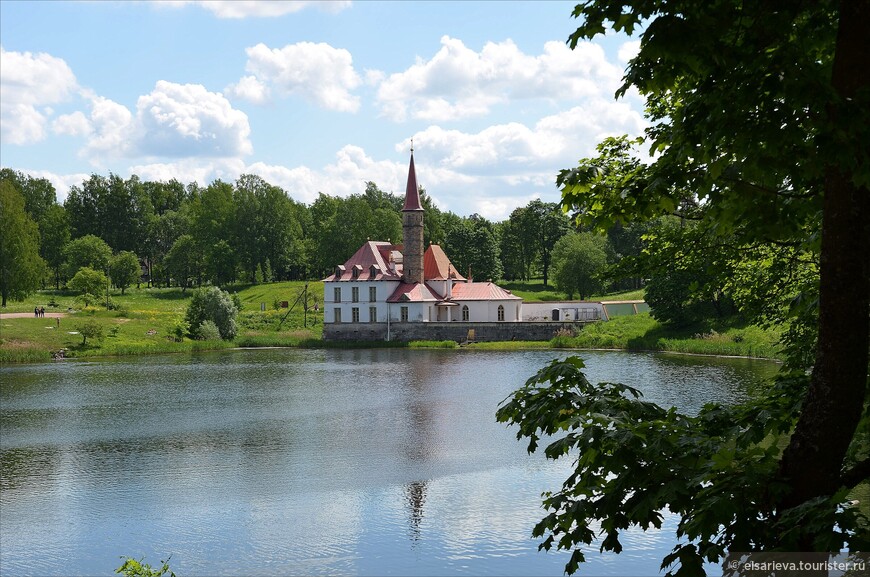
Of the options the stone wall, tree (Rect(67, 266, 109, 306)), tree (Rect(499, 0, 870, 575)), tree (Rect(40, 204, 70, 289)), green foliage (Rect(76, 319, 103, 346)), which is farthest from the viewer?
tree (Rect(40, 204, 70, 289))

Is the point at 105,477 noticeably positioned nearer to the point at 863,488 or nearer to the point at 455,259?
the point at 863,488

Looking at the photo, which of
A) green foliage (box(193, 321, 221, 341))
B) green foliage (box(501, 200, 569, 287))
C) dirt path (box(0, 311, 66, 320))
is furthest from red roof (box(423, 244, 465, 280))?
dirt path (box(0, 311, 66, 320))

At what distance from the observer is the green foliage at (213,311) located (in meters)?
62.8

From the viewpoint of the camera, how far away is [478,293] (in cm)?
6644

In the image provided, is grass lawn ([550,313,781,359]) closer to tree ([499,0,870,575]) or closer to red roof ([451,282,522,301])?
red roof ([451,282,522,301])

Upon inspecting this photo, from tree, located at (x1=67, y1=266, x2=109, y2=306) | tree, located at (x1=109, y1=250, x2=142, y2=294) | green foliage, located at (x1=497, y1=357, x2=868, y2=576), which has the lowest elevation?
green foliage, located at (x1=497, y1=357, x2=868, y2=576)

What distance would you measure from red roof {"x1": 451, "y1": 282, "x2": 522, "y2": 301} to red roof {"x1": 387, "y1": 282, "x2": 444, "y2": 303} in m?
1.53

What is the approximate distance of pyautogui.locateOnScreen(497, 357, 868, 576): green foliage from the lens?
4.84 m

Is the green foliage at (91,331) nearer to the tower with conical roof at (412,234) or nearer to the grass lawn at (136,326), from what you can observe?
the grass lawn at (136,326)

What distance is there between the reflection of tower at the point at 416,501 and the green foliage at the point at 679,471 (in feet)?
31.1

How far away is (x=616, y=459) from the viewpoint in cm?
555

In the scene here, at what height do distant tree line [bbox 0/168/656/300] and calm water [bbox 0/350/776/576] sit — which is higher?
distant tree line [bbox 0/168/656/300]

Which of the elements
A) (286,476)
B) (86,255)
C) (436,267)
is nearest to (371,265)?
Answer: (436,267)

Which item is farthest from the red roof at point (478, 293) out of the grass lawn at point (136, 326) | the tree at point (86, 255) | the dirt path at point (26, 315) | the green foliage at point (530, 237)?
the tree at point (86, 255)
